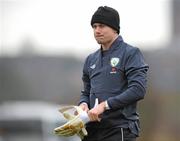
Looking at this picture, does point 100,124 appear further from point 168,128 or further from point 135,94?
point 168,128

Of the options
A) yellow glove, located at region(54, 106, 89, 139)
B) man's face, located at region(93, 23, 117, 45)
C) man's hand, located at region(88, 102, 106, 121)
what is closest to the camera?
man's hand, located at region(88, 102, 106, 121)

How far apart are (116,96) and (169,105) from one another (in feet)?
101

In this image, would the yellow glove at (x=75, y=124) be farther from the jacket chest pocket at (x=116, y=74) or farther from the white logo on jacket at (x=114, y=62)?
the white logo on jacket at (x=114, y=62)

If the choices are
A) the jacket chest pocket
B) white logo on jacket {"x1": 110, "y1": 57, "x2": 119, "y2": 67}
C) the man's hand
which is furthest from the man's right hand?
white logo on jacket {"x1": 110, "y1": 57, "x2": 119, "y2": 67}

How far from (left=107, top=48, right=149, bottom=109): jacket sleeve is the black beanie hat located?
319mm

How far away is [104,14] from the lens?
32.8 feet

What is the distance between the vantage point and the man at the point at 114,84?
9.81 meters

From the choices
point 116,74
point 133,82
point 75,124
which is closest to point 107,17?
point 116,74

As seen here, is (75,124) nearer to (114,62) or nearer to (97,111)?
(97,111)

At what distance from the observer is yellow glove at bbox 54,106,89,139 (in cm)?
988

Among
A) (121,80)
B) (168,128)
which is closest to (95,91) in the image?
(121,80)

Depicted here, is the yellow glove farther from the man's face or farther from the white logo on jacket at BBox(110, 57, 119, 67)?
the man's face

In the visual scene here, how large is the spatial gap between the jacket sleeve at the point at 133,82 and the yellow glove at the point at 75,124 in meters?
0.30

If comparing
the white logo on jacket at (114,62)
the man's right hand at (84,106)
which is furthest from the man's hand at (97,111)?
the white logo on jacket at (114,62)
